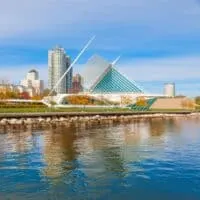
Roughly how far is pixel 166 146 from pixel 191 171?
8.57 m

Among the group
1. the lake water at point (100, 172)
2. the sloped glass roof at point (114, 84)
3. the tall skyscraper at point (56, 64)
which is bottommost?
the lake water at point (100, 172)

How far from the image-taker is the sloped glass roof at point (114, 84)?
385ft

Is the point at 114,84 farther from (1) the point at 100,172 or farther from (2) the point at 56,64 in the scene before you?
(1) the point at 100,172

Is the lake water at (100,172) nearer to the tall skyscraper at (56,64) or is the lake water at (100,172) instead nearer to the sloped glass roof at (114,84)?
the sloped glass roof at (114,84)

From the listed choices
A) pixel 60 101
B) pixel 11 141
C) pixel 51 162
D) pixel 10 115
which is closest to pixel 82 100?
pixel 60 101

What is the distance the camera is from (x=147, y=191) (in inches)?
548

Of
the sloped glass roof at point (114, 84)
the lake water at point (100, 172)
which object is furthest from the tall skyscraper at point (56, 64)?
the lake water at point (100, 172)

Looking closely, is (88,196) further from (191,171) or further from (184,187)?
(191,171)

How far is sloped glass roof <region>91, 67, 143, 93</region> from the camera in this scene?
11731 centimetres

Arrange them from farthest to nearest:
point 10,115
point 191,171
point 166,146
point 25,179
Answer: point 10,115 < point 166,146 < point 191,171 < point 25,179

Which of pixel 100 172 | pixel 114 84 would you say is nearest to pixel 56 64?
pixel 114 84

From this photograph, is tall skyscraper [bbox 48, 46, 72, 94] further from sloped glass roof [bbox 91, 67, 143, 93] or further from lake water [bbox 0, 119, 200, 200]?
lake water [bbox 0, 119, 200, 200]

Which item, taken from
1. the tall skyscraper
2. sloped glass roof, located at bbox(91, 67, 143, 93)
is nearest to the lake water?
sloped glass roof, located at bbox(91, 67, 143, 93)

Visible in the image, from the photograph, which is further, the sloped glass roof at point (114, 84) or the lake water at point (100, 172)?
the sloped glass roof at point (114, 84)
